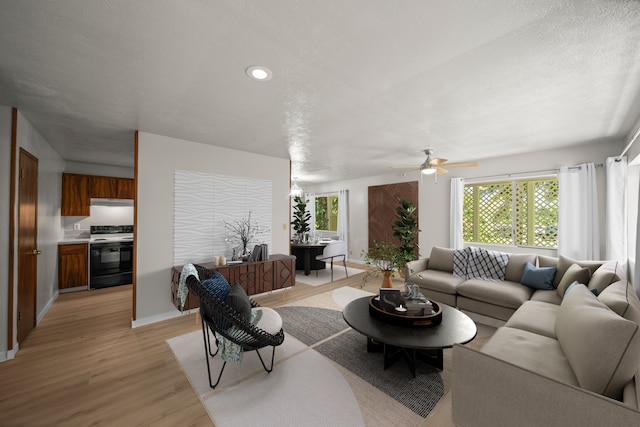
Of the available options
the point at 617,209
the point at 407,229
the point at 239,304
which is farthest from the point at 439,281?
the point at 239,304

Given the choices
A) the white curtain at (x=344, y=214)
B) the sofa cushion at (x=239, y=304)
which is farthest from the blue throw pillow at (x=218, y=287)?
the white curtain at (x=344, y=214)

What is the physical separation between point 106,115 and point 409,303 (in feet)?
12.1

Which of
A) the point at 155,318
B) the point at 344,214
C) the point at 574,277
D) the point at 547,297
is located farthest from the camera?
the point at 344,214

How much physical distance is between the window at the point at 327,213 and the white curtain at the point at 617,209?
18.7ft

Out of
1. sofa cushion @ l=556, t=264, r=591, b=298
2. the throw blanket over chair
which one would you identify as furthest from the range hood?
sofa cushion @ l=556, t=264, r=591, b=298

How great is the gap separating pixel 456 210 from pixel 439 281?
2.10m

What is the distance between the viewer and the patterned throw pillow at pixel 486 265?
3596mm

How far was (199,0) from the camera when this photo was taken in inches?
48.3

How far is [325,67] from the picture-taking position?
179 centimetres

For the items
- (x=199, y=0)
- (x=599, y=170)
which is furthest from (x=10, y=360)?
(x=599, y=170)

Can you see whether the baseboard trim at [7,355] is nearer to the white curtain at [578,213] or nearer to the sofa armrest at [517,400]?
the sofa armrest at [517,400]

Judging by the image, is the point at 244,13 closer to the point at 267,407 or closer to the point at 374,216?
the point at 267,407

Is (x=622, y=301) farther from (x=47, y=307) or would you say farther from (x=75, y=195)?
(x=75, y=195)

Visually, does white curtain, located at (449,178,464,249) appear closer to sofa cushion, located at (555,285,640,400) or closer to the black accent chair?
sofa cushion, located at (555,285,640,400)
